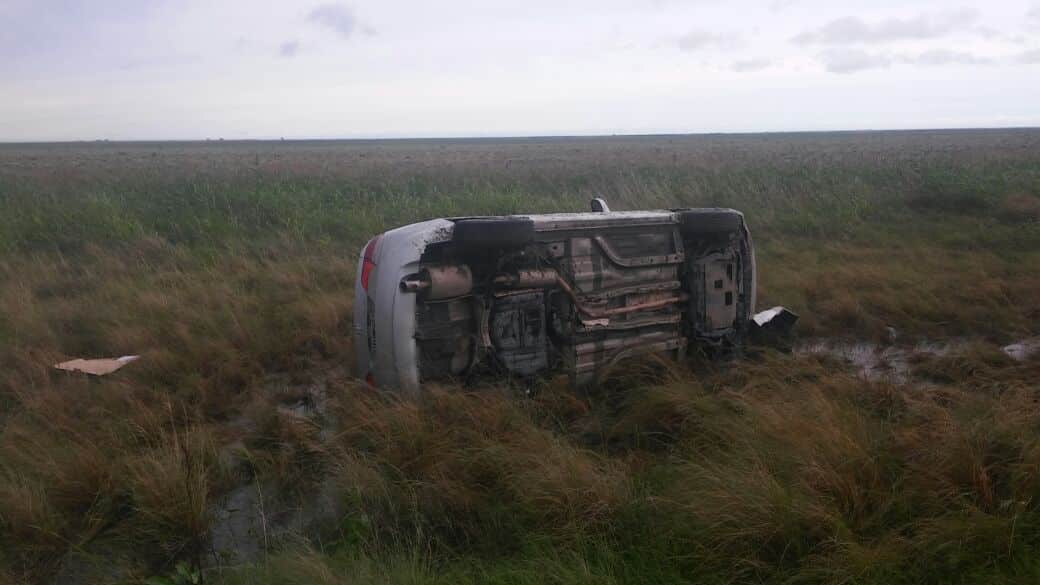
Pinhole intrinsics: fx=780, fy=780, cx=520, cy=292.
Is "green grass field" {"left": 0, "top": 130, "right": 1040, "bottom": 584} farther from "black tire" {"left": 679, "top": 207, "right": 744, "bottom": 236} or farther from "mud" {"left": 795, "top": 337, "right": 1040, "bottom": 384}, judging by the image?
"black tire" {"left": 679, "top": 207, "right": 744, "bottom": 236}

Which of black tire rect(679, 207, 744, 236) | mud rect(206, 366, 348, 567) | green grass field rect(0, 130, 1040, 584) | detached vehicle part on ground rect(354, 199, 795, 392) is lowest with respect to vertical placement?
mud rect(206, 366, 348, 567)

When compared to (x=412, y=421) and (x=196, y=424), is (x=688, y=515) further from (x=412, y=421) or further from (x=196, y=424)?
(x=196, y=424)

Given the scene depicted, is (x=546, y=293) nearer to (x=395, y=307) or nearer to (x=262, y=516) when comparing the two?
(x=395, y=307)

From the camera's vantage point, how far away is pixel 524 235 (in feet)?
17.1

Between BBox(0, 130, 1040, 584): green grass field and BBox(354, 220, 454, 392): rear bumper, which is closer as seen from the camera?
BBox(0, 130, 1040, 584): green grass field

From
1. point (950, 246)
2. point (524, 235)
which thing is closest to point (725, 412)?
point (524, 235)

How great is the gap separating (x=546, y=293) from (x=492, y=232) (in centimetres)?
68

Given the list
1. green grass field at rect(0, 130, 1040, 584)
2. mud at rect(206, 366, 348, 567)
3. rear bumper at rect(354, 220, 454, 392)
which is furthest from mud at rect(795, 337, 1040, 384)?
mud at rect(206, 366, 348, 567)

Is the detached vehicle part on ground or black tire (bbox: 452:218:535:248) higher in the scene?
black tire (bbox: 452:218:535:248)

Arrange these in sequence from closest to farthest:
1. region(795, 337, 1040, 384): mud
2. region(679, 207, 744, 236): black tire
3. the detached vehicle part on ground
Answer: the detached vehicle part on ground < region(679, 207, 744, 236): black tire < region(795, 337, 1040, 384): mud

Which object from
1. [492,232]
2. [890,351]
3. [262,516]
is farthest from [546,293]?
[890,351]

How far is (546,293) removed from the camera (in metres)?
5.52

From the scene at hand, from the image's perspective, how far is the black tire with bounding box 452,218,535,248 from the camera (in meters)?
5.09

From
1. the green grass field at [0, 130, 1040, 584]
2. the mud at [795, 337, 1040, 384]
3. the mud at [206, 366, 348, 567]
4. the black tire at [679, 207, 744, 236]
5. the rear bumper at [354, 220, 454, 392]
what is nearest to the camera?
the green grass field at [0, 130, 1040, 584]
